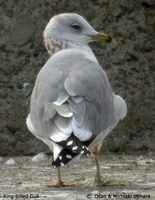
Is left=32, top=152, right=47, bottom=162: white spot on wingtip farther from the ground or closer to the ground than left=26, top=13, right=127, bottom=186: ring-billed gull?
closer to the ground

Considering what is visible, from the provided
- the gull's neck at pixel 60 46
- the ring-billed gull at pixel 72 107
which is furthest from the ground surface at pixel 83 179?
the gull's neck at pixel 60 46

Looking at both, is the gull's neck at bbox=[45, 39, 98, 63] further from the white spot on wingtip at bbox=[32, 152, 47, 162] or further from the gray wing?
the white spot on wingtip at bbox=[32, 152, 47, 162]

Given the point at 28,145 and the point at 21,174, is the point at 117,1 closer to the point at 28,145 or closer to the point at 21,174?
the point at 28,145

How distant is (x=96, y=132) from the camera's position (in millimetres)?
4891

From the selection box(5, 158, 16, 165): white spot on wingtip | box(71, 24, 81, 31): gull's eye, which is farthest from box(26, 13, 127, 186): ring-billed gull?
box(5, 158, 16, 165): white spot on wingtip

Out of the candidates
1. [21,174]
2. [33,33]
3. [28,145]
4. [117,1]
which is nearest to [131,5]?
[117,1]

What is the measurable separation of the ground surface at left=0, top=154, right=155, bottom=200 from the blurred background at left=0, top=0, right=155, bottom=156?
11.2 inches

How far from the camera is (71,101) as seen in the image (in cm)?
489

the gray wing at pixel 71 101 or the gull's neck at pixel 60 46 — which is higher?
the gray wing at pixel 71 101

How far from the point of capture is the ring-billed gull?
4641mm

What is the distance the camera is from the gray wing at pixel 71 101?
477 centimetres

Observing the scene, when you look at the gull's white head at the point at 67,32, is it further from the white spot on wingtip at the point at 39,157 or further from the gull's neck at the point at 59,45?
the white spot on wingtip at the point at 39,157

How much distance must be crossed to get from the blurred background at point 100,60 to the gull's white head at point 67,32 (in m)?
1.27

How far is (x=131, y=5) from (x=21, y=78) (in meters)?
1.06
